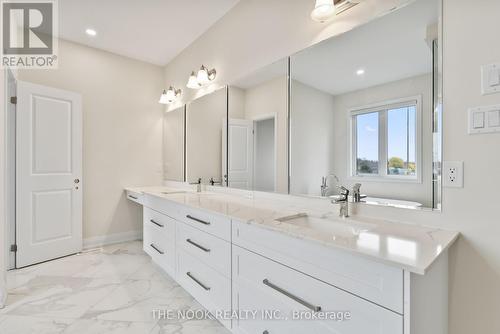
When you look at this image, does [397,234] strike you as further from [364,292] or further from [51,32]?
[51,32]

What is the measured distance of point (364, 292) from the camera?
914mm

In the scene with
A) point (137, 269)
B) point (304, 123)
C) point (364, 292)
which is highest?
point (304, 123)

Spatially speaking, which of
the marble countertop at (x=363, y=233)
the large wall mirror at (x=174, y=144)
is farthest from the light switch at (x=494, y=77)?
the large wall mirror at (x=174, y=144)

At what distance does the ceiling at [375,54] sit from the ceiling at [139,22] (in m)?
1.29

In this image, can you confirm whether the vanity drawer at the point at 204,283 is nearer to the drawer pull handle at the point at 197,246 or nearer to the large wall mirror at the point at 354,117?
the drawer pull handle at the point at 197,246

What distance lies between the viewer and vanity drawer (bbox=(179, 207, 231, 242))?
1550mm

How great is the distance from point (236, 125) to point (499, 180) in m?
1.95

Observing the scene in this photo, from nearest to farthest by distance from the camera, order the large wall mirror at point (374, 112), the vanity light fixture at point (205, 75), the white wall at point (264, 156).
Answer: the large wall mirror at point (374, 112)
the white wall at point (264, 156)
the vanity light fixture at point (205, 75)

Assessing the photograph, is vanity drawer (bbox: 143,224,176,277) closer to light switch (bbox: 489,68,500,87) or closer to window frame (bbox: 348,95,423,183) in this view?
window frame (bbox: 348,95,423,183)

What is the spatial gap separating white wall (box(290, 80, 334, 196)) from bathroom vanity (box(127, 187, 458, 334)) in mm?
158

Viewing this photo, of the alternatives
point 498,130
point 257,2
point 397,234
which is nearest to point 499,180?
point 498,130

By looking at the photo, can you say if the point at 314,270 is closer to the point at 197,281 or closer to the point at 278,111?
the point at 197,281

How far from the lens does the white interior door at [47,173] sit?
2668 millimetres

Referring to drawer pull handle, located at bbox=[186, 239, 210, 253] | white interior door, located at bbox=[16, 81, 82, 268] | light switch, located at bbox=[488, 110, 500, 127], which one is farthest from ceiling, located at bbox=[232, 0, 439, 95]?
white interior door, located at bbox=[16, 81, 82, 268]
